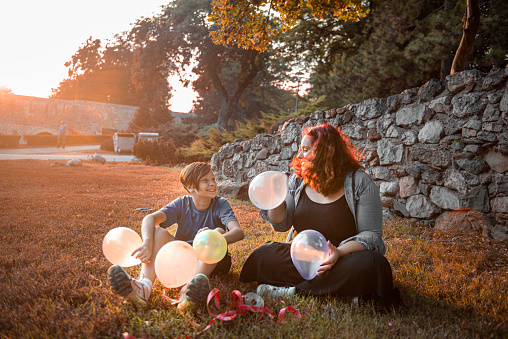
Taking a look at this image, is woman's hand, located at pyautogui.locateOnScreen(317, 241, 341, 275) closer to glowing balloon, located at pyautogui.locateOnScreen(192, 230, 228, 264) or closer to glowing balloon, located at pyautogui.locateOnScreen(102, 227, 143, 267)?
glowing balloon, located at pyautogui.locateOnScreen(192, 230, 228, 264)

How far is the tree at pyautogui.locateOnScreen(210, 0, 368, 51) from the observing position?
20.6ft

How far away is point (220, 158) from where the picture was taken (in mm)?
9055

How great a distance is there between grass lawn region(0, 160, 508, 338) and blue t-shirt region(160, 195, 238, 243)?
44 centimetres

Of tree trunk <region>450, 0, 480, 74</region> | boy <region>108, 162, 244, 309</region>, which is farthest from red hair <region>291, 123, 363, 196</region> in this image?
tree trunk <region>450, 0, 480, 74</region>

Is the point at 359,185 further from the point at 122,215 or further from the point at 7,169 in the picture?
the point at 7,169

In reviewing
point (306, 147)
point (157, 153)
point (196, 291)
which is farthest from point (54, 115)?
point (196, 291)

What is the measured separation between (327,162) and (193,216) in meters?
1.21

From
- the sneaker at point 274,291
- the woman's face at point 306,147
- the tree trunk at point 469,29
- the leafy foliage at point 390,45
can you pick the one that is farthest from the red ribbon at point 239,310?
the leafy foliage at point 390,45

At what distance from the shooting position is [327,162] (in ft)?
8.26

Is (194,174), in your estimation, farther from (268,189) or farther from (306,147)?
(306,147)

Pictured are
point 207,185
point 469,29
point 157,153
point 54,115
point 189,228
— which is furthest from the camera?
point 54,115

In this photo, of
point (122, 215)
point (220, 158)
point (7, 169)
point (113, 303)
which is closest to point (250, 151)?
point (220, 158)

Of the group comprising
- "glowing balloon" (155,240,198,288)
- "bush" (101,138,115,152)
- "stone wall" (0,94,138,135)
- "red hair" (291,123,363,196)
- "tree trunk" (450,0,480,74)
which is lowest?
"glowing balloon" (155,240,198,288)

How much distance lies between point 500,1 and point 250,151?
6.50m
